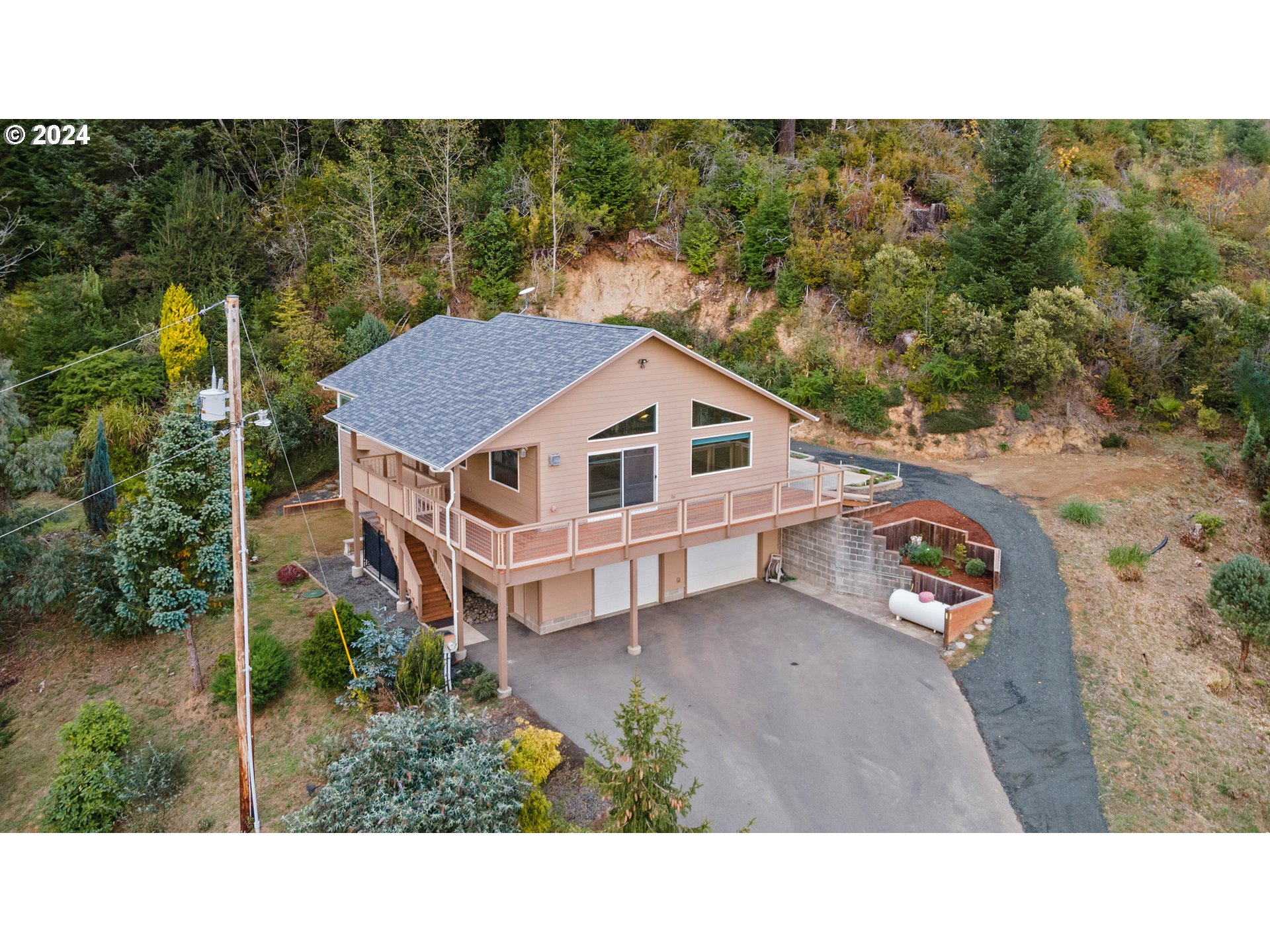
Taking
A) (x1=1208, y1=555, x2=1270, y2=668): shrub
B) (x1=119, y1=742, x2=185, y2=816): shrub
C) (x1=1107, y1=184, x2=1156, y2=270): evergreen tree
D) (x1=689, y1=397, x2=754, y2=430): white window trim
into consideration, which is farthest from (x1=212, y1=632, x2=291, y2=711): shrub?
(x1=1107, y1=184, x2=1156, y2=270): evergreen tree

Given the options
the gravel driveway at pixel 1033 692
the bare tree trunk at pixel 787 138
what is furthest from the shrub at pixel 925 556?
the bare tree trunk at pixel 787 138

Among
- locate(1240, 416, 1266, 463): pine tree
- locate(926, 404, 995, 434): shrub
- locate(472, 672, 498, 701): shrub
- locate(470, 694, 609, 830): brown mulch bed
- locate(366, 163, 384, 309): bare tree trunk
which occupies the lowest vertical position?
locate(470, 694, 609, 830): brown mulch bed

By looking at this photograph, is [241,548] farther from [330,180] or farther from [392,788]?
[330,180]

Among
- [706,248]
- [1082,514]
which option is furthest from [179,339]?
[1082,514]

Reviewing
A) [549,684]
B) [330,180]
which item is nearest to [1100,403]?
[549,684]

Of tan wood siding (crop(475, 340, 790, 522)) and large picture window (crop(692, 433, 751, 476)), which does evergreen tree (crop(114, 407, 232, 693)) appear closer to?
tan wood siding (crop(475, 340, 790, 522))

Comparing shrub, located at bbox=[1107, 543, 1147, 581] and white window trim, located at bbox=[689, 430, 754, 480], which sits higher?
white window trim, located at bbox=[689, 430, 754, 480]
